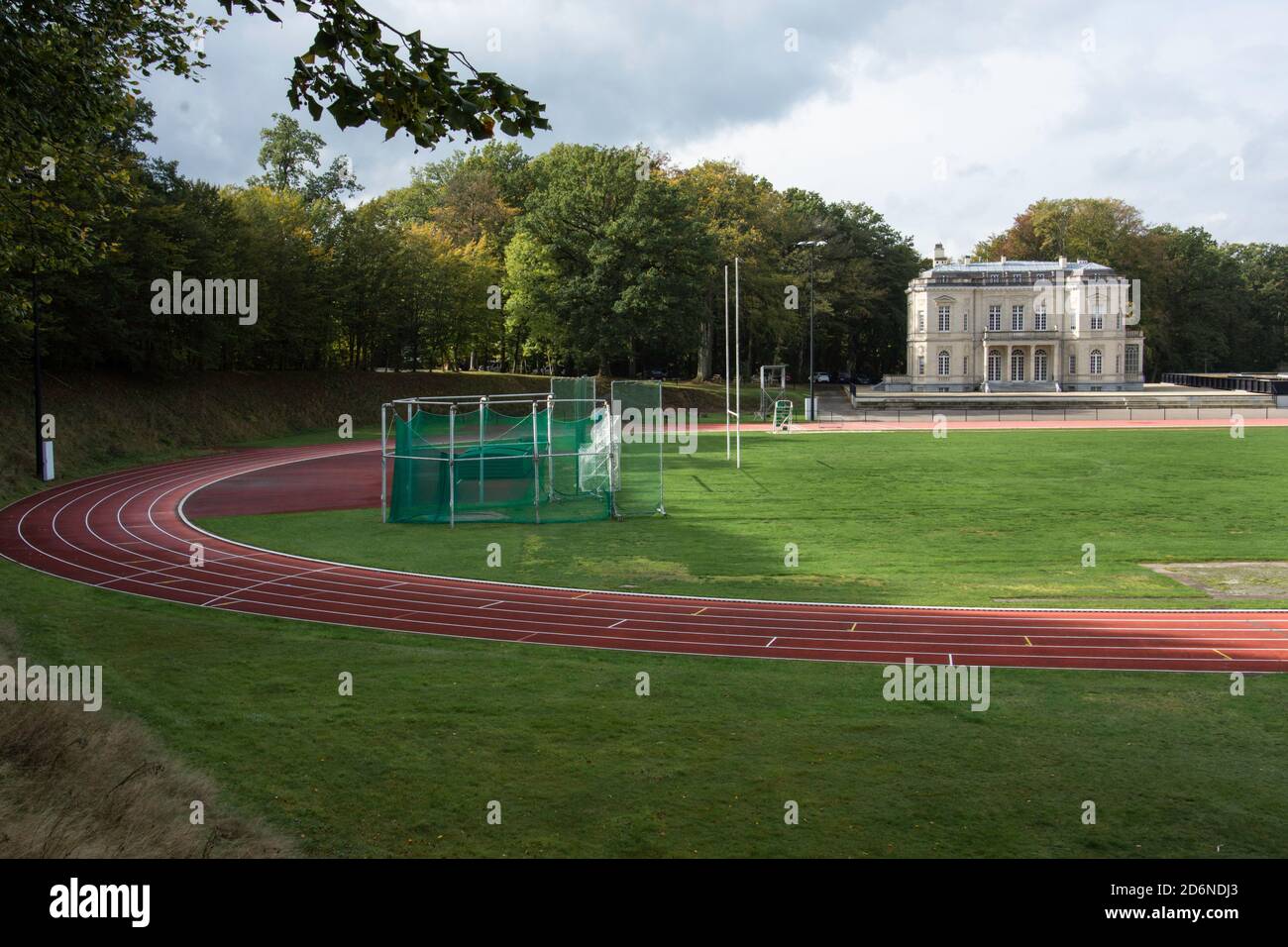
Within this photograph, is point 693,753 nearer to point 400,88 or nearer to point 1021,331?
point 400,88

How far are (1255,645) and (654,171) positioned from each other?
210ft

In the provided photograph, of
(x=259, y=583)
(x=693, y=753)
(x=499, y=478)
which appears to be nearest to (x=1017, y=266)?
(x=499, y=478)

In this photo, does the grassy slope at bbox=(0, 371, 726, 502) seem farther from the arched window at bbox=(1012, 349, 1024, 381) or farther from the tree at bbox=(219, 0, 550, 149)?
the arched window at bbox=(1012, 349, 1024, 381)

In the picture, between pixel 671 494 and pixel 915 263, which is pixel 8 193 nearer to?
pixel 671 494

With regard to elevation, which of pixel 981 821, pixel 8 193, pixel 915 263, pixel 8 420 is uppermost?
pixel 915 263

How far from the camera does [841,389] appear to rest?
84188mm

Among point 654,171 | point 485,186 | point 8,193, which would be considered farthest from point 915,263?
point 8,193

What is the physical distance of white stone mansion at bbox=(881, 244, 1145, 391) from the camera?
84.2 meters

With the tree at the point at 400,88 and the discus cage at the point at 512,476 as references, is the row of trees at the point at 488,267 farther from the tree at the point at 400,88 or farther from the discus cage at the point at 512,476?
the tree at the point at 400,88

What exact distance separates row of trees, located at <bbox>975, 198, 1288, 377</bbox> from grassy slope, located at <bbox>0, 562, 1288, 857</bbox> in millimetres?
89897

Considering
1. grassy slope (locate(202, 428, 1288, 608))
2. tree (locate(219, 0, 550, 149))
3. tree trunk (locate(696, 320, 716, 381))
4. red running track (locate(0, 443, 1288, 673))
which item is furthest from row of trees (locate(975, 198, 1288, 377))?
tree (locate(219, 0, 550, 149))

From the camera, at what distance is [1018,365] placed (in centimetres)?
8719

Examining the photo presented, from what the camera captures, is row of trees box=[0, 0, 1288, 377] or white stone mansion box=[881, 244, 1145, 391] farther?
white stone mansion box=[881, 244, 1145, 391]

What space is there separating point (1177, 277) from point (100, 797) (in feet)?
341
